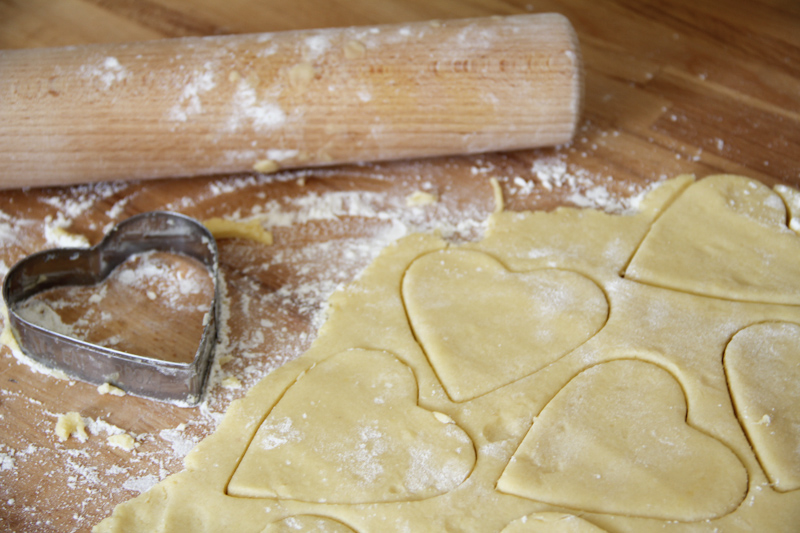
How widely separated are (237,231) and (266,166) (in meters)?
0.16

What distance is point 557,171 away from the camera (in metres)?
1.52

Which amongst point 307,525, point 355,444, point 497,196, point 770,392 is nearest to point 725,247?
point 770,392

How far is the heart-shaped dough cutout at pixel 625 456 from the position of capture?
0.95 metres

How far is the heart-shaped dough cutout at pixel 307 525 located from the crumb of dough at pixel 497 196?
28.9 inches

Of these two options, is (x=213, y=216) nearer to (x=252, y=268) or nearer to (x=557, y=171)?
(x=252, y=268)

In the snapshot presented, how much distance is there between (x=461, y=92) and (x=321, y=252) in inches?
17.5

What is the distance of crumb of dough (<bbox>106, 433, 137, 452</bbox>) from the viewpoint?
1.08 meters

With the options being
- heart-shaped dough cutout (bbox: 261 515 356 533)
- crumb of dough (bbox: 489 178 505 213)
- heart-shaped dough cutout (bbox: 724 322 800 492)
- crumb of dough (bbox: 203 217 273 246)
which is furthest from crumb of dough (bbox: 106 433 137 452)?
heart-shaped dough cutout (bbox: 724 322 800 492)

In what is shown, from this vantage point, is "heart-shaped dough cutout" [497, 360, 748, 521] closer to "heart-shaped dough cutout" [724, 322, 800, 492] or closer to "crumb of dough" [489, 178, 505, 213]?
"heart-shaped dough cutout" [724, 322, 800, 492]

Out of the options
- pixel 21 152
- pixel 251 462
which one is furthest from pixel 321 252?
pixel 21 152

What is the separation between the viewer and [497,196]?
1.46 meters

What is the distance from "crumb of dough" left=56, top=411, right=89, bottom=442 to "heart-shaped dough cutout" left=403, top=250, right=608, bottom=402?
572mm

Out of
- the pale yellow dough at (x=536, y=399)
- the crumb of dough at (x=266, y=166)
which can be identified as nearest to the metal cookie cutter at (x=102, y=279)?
the pale yellow dough at (x=536, y=399)

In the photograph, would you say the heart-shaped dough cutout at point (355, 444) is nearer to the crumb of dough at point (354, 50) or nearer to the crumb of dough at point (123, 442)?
the crumb of dough at point (123, 442)
